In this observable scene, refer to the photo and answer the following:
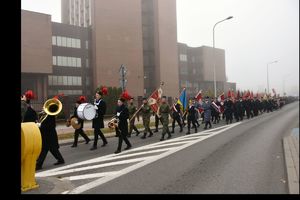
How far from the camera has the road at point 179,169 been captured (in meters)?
5.98

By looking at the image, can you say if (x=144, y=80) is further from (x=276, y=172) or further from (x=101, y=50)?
(x=276, y=172)

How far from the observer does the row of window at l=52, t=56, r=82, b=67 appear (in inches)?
2239

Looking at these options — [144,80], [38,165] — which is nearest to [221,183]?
[38,165]

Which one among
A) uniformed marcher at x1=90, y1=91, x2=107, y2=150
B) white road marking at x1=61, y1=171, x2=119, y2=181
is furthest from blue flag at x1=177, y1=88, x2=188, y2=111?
white road marking at x1=61, y1=171, x2=119, y2=181

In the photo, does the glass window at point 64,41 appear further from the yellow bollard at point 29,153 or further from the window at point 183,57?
the yellow bollard at point 29,153

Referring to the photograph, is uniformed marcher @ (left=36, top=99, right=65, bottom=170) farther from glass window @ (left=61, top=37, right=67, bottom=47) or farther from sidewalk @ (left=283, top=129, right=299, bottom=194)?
glass window @ (left=61, top=37, right=67, bottom=47)

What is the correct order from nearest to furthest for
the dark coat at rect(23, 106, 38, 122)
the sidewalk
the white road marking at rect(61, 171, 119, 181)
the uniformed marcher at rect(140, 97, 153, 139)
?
the sidewalk < the white road marking at rect(61, 171, 119, 181) < the dark coat at rect(23, 106, 38, 122) < the uniformed marcher at rect(140, 97, 153, 139)

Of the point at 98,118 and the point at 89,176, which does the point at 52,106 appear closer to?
the point at 89,176

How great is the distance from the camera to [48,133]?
8.57 metres

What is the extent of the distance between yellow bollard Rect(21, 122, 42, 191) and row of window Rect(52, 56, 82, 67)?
172ft

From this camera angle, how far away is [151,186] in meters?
6.13

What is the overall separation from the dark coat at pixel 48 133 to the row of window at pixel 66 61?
164ft

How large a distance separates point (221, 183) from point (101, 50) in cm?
5122

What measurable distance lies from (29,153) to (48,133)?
2393 mm
